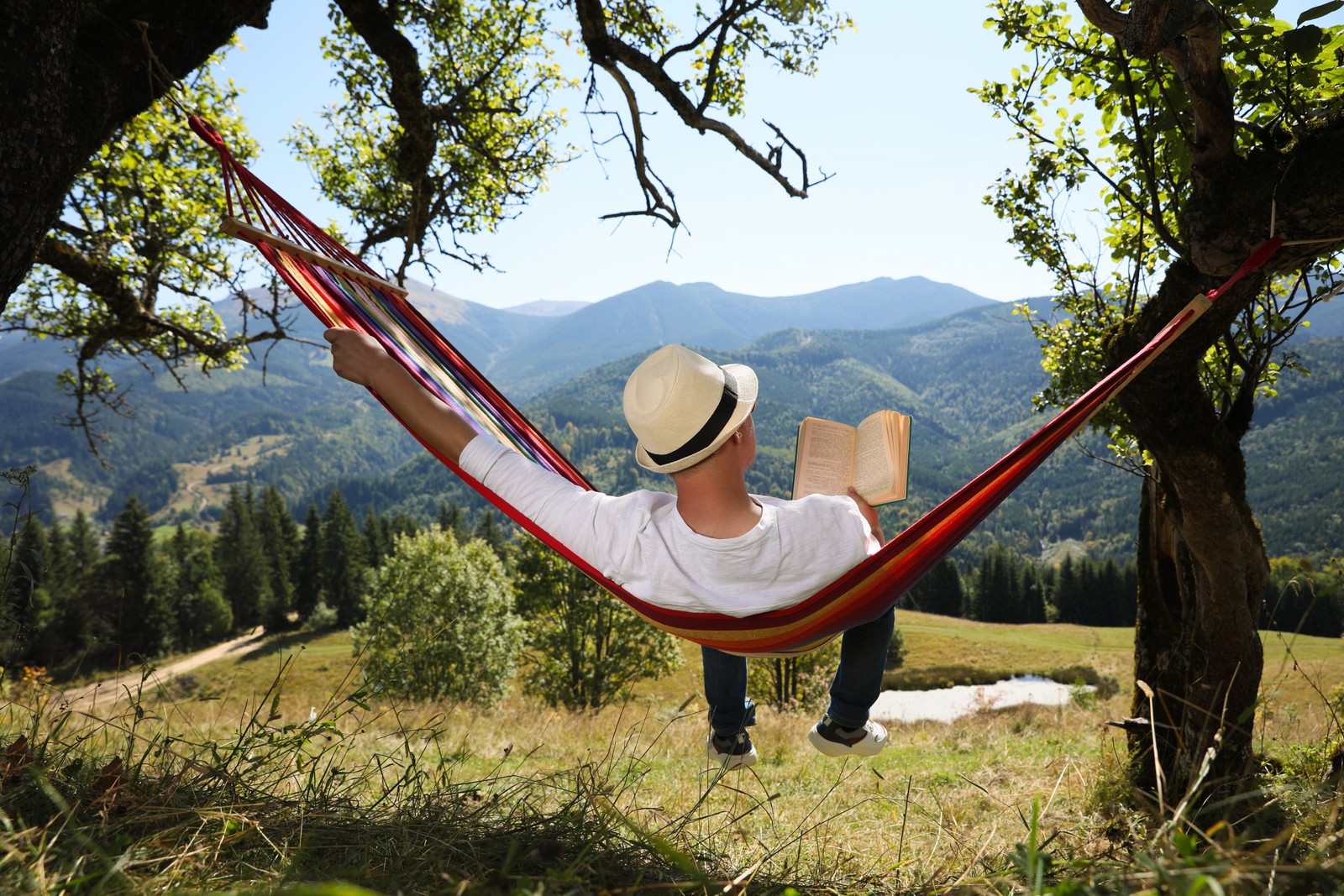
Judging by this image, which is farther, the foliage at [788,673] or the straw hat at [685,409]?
the foliage at [788,673]

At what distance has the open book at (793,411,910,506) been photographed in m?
1.78

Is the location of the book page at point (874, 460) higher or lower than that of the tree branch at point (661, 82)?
lower

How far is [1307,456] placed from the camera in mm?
133750

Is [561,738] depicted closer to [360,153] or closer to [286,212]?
[286,212]

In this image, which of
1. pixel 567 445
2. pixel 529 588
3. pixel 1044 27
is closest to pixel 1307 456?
pixel 567 445

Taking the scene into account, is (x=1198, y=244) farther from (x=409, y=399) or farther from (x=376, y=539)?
(x=376, y=539)

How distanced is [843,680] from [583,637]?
65.2ft

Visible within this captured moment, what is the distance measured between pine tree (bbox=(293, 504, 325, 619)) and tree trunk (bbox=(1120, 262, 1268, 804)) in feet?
169

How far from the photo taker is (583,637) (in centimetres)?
2117

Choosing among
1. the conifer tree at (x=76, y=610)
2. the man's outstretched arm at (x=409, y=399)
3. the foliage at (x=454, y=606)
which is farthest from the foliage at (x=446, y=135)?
the conifer tree at (x=76, y=610)

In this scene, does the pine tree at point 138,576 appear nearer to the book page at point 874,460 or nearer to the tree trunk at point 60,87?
the tree trunk at point 60,87

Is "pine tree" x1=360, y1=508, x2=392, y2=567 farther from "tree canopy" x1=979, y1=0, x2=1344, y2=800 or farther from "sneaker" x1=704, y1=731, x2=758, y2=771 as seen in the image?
"sneaker" x1=704, y1=731, x2=758, y2=771

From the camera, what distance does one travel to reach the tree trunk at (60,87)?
6.06 ft

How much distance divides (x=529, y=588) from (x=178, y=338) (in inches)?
621
